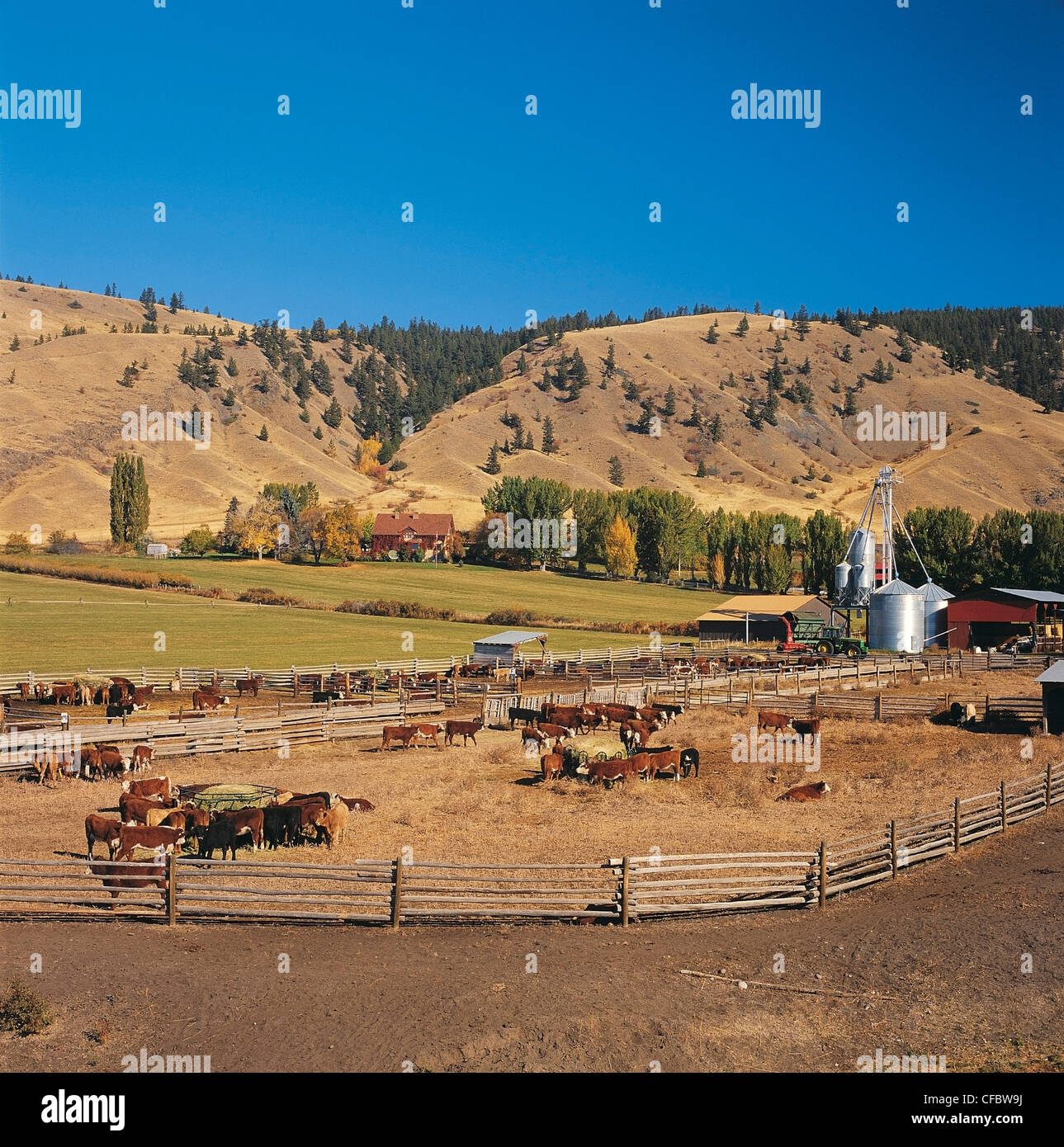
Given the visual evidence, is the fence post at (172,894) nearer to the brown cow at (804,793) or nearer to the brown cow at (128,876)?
the brown cow at (128,876)

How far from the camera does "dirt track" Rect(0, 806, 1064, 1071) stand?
10805 millimetres

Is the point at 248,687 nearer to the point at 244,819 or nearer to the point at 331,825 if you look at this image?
the point at 331,825

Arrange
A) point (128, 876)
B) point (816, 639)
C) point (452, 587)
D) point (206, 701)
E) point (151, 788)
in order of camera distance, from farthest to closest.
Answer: point (452, 587) → point (816, 639) → point (206, 701) → point (151, 788) → point (128, 876)

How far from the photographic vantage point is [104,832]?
56.4 feet

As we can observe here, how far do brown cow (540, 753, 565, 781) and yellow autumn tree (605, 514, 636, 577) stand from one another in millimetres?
85689

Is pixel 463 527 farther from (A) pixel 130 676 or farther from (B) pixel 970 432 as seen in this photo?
(B) pixel 970 432

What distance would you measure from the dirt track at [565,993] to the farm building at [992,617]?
55.2 meters

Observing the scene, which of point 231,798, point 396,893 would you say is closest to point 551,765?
point 231,798

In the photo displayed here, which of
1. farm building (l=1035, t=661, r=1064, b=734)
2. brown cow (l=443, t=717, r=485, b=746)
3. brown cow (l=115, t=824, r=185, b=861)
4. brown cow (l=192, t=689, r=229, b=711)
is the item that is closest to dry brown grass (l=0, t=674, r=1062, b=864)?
brown cow (l=443, t=717, r=485, b=746)

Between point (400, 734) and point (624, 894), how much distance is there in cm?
1648

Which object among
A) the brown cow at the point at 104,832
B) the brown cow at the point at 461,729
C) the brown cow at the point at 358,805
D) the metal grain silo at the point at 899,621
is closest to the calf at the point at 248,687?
the brown cow at the point at 461,729

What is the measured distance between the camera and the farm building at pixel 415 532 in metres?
117

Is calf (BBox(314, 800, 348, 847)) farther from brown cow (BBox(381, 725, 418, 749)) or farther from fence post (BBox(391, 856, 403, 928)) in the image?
brown cow (BBox(381, 725, 418, 749))
